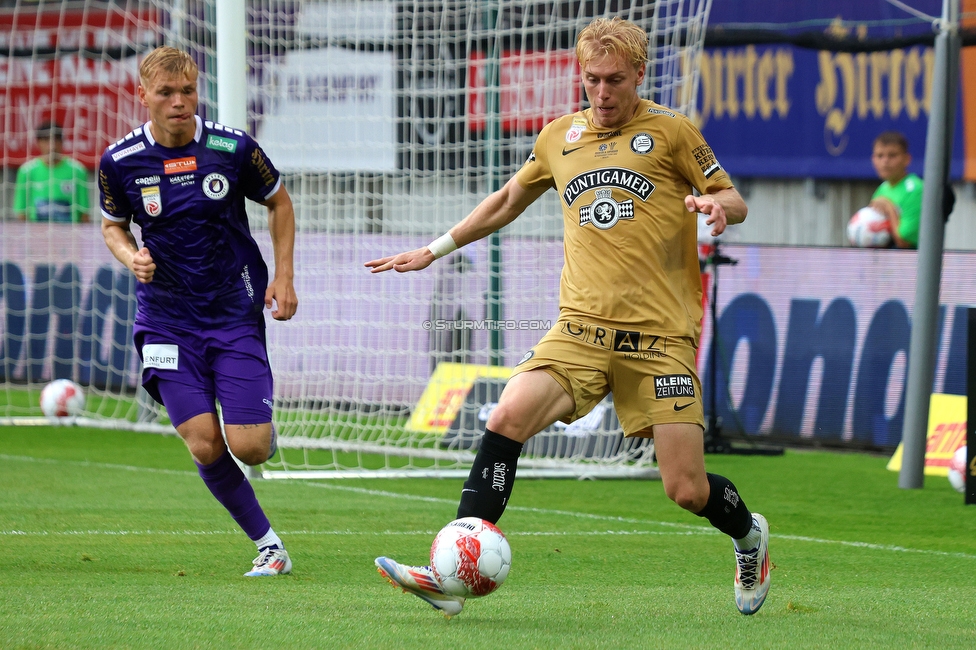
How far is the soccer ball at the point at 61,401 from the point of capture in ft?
42.6

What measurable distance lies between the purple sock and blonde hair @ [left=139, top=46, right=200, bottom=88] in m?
1.60

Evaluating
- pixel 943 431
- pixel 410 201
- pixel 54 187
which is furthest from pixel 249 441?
pixel 54 187

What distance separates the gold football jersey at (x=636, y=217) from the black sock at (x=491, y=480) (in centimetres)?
55

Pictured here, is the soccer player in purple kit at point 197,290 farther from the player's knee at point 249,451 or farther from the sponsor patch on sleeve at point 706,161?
the sponsor patch on sleeve at point 706,161

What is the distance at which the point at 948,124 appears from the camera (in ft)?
32.2

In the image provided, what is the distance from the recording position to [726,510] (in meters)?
5.27

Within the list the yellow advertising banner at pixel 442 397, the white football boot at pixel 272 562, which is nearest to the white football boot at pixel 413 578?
the white football boot at pixel 272 562

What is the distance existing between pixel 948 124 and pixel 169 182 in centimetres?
580

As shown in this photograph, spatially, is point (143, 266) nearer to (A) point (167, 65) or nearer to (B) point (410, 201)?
(A) point (167, 65)

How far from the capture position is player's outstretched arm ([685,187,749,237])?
187 inches

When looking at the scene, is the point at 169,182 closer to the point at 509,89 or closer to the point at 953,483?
the point at 509,89

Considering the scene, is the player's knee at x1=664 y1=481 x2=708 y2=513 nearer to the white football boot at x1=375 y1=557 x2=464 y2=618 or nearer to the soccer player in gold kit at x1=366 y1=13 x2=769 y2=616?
the soccer player in gold kit at x1=366 y1=13 x2=769 y2=616

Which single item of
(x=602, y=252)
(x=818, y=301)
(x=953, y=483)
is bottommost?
(x=953, y=483)

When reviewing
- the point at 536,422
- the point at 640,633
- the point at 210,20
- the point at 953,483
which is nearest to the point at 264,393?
the point at 536,422
